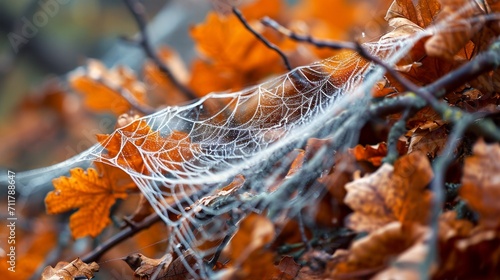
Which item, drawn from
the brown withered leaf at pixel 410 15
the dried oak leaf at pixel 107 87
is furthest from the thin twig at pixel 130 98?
the brown withered leaf at pixel 410 15

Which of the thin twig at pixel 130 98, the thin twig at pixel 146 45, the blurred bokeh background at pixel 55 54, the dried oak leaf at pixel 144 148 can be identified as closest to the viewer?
the dried oak leaf at pixel 144 148

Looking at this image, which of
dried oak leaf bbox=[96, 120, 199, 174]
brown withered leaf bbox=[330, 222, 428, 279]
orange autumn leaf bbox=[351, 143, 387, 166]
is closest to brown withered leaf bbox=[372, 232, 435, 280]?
brown withered leaf bbox=[330, 222, 428, 279]

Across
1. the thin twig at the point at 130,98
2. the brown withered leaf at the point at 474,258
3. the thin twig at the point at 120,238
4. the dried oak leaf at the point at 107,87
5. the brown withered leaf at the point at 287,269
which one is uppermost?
the dried oak leaf at the point at 107,87

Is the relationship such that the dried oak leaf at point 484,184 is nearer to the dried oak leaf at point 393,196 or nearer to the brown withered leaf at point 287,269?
the dried oak leaf at point 393,196

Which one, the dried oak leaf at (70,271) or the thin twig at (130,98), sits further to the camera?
the thin twig at (130,98)

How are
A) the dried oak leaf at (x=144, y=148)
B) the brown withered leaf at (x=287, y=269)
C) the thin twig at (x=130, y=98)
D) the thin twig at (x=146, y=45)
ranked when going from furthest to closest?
the thin twig at (x=146, y=45), the thin twig at (x=130, y=98), the dried oak leaf at (x=144, y=148), the brown withered leaf at (x=287, y=269)

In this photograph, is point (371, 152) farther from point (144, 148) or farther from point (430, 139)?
point (144, 148)

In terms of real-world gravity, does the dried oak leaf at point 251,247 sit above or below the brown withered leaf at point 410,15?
below

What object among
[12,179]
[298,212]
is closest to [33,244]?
[12,179]
